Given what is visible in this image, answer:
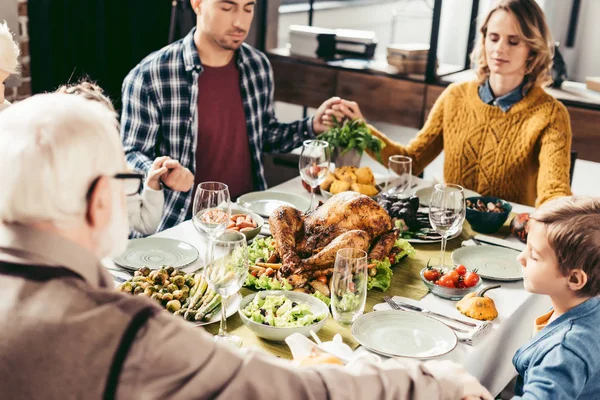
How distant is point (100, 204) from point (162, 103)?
6.48 feet

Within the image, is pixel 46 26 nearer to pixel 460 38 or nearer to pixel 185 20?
pixel 185 20

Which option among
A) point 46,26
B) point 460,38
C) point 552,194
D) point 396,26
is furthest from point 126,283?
point 396,26

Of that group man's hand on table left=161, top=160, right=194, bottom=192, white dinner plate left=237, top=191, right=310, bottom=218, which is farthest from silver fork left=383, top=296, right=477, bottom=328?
man's hand on table left=161, top=160, right=194, bottom=192

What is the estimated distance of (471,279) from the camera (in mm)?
1906

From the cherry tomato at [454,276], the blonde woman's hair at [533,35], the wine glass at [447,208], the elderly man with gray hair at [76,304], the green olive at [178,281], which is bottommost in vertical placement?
the cherry tomato at [454,276]

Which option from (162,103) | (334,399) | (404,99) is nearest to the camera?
(334,399)

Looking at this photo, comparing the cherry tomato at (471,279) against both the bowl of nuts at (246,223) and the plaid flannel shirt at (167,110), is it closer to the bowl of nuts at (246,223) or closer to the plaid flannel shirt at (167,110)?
the bowl of nuts at (246,223)

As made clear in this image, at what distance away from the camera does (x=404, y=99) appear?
4.27 metres

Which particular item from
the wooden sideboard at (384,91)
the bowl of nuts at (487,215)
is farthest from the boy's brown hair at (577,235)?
the wooden sideboard at (384,91)

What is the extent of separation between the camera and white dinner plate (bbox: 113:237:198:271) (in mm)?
1948

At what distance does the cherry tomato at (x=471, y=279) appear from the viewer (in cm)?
190

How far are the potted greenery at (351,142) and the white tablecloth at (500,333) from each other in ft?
2.60

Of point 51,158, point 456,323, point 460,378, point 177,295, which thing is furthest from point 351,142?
point 51,158

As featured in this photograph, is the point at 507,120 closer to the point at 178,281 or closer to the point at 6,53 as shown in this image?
the point at 178,281
